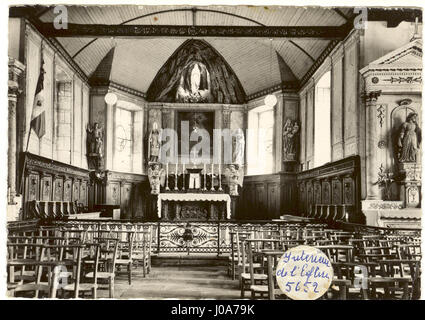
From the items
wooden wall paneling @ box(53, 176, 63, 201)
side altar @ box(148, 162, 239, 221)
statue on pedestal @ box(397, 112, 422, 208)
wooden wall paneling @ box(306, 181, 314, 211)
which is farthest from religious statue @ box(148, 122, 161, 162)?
statue on pedestal @ box(397, 112, 422, 208)

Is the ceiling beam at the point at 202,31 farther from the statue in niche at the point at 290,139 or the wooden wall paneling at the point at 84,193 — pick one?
the wooden wall paneling at the point at 84,193

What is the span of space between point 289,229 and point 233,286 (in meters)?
1.74

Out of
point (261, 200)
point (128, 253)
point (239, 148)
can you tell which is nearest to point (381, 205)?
point (128, 253)

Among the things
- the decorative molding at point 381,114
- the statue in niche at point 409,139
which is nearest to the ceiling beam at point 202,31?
the decorative molding at point 381,114

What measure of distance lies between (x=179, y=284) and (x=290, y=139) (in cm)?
838

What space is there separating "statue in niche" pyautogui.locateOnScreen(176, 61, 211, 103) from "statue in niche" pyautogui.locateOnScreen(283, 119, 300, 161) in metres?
3.37

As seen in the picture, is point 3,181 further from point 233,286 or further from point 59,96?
point 59,96

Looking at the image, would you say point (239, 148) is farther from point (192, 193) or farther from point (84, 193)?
point (84, 193)

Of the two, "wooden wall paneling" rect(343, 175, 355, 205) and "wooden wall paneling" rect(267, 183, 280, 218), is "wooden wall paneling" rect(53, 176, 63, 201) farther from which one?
"wooden wall paneling" rect(343, 175, 355, 205)

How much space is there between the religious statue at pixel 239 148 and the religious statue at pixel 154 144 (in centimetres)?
249

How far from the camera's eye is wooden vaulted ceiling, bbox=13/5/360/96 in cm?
1094

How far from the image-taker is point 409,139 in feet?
29.1

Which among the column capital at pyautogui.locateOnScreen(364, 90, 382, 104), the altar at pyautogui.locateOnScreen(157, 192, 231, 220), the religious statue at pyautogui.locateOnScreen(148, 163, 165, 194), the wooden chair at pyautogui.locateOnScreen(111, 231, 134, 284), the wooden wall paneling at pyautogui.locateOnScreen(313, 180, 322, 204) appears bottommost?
the wooden chair at pyautogui.locateOnScreen(111, 231, 134, 284)

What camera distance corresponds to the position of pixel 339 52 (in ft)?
36.3
